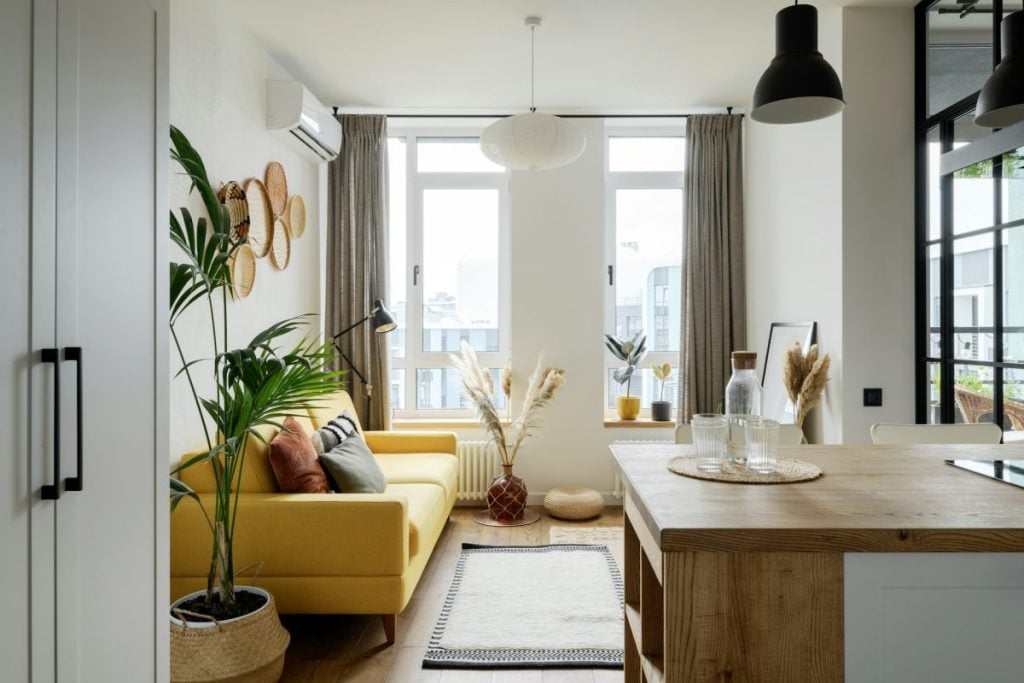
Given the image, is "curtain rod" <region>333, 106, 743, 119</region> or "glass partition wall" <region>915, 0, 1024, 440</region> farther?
"curtain rod" <region>333, 106, 743, 119</region>

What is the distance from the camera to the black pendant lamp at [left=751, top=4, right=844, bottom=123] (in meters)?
1.65

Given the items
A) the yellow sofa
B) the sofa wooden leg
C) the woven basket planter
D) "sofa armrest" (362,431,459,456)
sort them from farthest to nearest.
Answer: "sofa armrest" (362,431,459,456) → the sofa wooden leg → the yellow sofa → the woven basket planter

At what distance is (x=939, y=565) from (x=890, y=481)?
1.13ft

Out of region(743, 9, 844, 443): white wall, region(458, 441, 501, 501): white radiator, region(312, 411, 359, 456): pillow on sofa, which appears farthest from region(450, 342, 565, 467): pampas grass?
region(743, 9, 844, 443): white wall

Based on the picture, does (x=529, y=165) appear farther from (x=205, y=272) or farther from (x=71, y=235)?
(x=71, y=235)

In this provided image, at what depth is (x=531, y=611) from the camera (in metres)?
2.72

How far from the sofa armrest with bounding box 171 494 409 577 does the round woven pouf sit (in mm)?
1834

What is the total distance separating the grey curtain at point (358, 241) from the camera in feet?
14.1

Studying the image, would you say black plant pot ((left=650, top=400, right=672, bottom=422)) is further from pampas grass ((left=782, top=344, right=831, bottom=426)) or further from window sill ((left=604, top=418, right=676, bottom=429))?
pampas grass ((left=782, top=344, right=831, bottom=426))

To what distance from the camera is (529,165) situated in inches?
128

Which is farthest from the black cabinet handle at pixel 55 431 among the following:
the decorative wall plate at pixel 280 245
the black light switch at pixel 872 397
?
the black light switch at pixel 872 397

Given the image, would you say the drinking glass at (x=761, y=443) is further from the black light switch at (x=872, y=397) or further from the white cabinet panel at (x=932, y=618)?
the black light switch at (x=872, y=397)

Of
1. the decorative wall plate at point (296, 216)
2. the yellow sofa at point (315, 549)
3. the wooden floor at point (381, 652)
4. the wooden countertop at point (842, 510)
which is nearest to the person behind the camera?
the wooden countertop at point (842, 510)

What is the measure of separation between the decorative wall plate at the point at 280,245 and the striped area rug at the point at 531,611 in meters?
1.89
